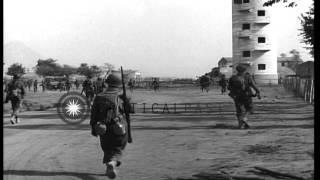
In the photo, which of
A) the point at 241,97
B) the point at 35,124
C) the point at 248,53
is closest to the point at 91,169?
the point at 241,97

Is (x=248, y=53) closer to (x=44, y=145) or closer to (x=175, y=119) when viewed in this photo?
(x=175, y=119)

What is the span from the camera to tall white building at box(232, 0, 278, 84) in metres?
66.1

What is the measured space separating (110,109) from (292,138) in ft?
16.7

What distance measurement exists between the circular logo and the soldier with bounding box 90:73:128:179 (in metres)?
8.20

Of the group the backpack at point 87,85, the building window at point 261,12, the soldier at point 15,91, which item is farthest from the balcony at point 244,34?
the soldier at point 15,91

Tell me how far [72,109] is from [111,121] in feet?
31.7

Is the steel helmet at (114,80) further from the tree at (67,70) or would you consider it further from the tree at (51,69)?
the tree at (67,70)

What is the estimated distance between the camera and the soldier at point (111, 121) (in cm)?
675

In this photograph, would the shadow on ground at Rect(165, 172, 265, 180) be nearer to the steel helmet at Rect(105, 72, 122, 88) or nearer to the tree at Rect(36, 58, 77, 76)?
the steel helmet at Rect(105, 72, 122, 88)

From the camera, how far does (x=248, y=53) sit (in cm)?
6719

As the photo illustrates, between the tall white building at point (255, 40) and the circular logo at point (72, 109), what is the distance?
167 feet

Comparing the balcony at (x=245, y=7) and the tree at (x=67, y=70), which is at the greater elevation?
the balcony at (x=245, y=7)

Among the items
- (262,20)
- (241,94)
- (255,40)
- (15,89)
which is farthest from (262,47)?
(241,94)

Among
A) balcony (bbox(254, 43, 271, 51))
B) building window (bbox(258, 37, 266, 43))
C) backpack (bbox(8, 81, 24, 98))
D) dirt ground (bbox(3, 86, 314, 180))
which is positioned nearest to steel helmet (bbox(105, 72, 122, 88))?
dirt ground (bbox(3, 86, 314, 180))
